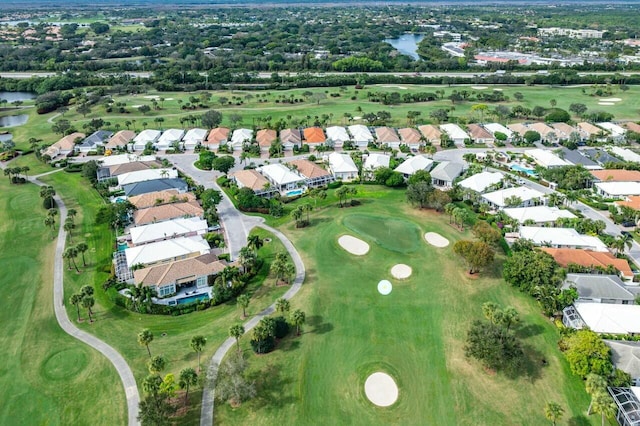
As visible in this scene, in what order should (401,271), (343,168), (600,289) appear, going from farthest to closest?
(343,168) → (401,271) → (600,289)

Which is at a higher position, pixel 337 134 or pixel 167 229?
pixel 167 229

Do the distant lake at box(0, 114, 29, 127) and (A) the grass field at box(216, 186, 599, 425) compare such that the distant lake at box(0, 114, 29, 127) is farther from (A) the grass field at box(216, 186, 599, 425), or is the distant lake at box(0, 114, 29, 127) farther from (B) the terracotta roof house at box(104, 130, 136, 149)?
(A) the grass field at box(216, 186, 599, 425)

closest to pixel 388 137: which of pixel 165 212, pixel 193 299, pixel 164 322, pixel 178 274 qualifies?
pixel 165 212

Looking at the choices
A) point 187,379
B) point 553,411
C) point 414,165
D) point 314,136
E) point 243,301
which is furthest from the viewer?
point 314,136

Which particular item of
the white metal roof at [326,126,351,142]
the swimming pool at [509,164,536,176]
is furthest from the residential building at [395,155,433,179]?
the white metal roof at [326,126,351,142]

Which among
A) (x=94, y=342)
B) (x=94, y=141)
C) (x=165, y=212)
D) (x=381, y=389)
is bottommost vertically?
(x=94, y=141)

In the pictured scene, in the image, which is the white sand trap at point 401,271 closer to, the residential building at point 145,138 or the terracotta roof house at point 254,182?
the terracotta roof house at point 254,182

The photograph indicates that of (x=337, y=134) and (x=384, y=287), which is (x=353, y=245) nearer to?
(x=384, y=287)
